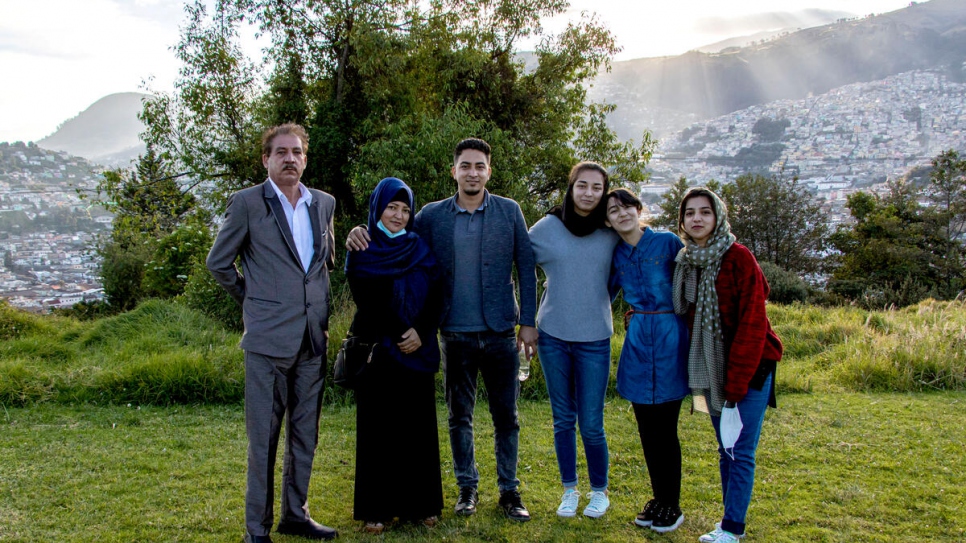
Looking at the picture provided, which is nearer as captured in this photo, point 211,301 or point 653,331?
point 653,331

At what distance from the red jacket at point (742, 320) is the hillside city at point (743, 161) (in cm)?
1212

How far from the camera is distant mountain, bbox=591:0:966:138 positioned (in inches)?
3563

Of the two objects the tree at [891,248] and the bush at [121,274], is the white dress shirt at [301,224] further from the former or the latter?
the tree at [891,248]

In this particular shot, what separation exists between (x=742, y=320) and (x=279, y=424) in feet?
7.50

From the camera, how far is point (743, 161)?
2345 inches

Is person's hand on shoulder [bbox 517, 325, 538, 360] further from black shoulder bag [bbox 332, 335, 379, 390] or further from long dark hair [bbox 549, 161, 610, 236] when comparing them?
black shoulder bag [bbox 332, 335, 379, 390]

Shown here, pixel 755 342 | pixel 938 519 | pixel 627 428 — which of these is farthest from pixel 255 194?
pixel 938 519

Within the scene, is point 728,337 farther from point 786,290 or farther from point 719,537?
point 786,290

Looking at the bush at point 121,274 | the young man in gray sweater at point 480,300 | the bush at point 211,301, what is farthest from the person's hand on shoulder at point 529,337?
the bush at point 121,274

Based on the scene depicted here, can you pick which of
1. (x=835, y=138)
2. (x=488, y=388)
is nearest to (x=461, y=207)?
(x=488, y=388)

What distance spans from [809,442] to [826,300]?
17.3 m

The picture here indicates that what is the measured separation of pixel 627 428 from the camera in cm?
527

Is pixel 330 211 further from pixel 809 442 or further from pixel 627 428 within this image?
pixel 809 442

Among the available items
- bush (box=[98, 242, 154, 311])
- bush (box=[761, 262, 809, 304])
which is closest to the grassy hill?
bush (box=[98, 242, 154, 311])
